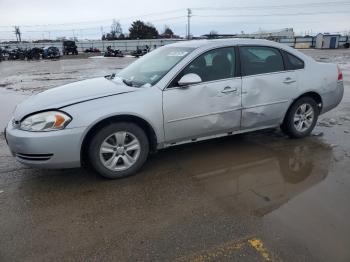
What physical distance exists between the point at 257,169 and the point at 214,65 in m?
1.53

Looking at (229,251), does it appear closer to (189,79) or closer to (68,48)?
(189,79)

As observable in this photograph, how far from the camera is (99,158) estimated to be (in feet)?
12.9

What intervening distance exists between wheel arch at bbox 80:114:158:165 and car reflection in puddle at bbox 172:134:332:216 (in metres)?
0.61

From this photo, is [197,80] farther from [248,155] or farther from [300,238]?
[300,238]

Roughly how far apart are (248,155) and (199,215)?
6.09ft

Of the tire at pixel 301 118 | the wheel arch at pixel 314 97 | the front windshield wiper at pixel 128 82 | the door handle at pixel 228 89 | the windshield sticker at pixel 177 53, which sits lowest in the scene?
the tire at pixel 301 118

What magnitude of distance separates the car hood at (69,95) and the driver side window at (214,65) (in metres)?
0.90

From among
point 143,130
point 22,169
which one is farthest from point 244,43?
point 22,169

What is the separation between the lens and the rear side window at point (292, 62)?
206 inches

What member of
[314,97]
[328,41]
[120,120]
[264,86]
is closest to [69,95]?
[120,120]

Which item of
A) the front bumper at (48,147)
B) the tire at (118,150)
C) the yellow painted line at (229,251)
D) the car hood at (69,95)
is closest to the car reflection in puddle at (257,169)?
the yellow painted line at (229,251)

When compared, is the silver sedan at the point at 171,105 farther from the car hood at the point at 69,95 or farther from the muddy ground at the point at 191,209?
the muddy ground at the point at 191,209

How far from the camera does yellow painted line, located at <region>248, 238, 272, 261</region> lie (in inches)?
105

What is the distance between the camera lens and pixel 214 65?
465 cm
